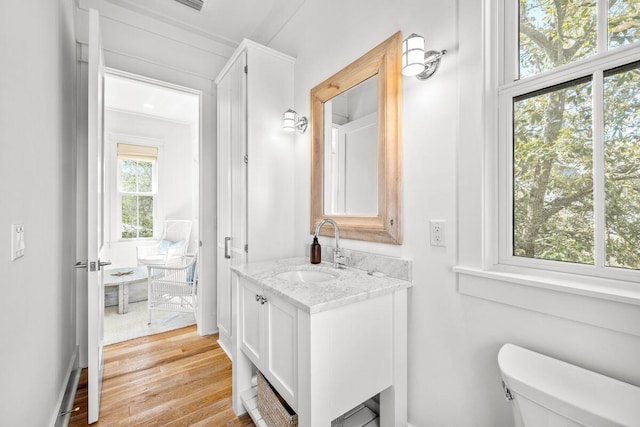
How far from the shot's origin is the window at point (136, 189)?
4668 mm

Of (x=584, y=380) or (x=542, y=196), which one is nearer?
(x=584, y=380)

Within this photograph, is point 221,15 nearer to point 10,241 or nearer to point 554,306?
point 10,241

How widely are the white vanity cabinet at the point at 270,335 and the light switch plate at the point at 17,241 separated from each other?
903 millimetres

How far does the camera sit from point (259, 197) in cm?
213

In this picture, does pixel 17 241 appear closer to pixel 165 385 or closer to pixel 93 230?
pixel 93 230

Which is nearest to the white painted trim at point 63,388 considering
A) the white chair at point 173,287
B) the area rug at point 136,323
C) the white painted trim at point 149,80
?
the area rug at point 136,323

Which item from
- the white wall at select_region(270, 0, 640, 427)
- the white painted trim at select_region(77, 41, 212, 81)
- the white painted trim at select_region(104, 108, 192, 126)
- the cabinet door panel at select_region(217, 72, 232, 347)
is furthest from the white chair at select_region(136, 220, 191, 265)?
the white wall at select_region(270, 0, 640, 427)

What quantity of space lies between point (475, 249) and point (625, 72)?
0.73 m

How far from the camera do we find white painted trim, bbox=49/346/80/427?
1462 millimetres

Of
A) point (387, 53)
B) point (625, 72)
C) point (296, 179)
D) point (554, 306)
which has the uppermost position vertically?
point (387, 53)

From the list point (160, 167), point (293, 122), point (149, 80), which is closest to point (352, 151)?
point (293, 122)

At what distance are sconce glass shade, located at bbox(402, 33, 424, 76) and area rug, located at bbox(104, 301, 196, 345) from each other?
3126 mm

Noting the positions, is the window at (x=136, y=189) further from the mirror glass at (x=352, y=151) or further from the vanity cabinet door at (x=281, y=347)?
the vanity cabinet door at (x=281, y=347)

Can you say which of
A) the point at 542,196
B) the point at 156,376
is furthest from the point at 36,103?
the point at 542,196
